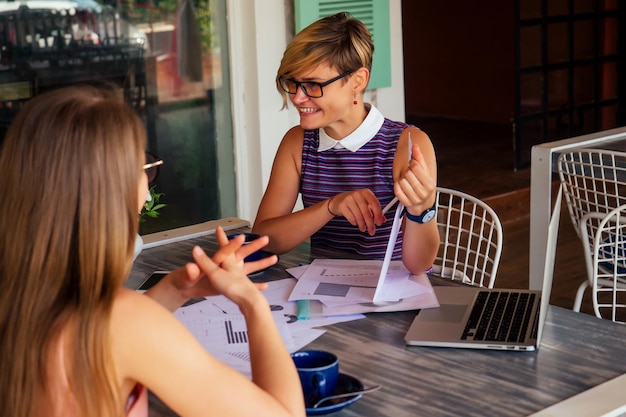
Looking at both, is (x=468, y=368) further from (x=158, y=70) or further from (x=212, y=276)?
(x=158, y=70)

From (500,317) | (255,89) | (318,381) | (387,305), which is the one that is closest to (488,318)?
(500,317)

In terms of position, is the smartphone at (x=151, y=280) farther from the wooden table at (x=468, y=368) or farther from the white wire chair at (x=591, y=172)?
the white wire chair at (x=591, y=172)

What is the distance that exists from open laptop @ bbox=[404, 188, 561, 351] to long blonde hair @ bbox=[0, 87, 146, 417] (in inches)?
26.2

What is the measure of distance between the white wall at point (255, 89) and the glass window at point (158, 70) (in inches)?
2.3

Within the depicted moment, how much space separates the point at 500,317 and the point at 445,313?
104 mm

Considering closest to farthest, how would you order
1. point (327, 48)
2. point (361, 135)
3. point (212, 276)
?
point (212, 276) → point (327, 48) → point (361, 135)

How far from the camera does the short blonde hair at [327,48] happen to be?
7.63 feet

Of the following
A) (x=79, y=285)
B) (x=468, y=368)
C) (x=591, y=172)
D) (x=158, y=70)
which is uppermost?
(x=158, y=70)

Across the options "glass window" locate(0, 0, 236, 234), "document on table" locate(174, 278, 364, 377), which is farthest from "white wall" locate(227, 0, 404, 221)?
"document on table" locate(174, 278, 364, 377)

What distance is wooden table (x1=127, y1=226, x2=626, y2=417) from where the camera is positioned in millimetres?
1402

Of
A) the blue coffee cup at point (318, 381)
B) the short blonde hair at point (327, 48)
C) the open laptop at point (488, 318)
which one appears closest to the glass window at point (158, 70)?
the short blonde hair at point (327, 48)

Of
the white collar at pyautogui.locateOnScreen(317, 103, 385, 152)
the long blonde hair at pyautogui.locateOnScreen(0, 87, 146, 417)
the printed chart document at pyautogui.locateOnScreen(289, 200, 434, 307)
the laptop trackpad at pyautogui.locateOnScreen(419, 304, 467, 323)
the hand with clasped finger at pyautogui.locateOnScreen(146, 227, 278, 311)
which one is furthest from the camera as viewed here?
the white collar at pyautogui.locateOnScreen(317, 103, 385, 152)

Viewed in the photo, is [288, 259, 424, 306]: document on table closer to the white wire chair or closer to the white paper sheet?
the white paper sheet

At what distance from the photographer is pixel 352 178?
2.46m
